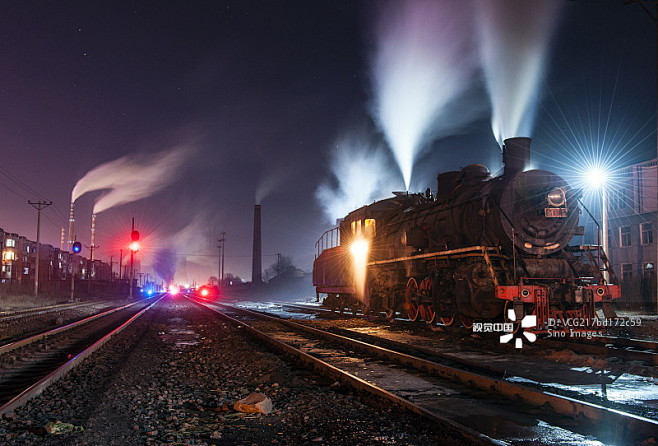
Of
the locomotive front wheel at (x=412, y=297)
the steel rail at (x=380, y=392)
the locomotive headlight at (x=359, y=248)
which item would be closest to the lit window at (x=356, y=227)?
the locomotive headlight at (x=359, y=248)

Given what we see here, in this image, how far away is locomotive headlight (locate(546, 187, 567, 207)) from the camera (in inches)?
439

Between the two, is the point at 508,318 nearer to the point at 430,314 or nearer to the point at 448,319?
the point at 448,319

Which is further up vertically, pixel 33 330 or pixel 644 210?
pixel 644 210

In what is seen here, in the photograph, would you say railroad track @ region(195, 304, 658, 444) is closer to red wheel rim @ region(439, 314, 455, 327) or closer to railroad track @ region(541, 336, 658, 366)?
railroad track @ region(541, 336, 658, 366)

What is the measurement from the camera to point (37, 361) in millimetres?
9156

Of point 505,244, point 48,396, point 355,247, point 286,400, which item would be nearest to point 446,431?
point 286,400

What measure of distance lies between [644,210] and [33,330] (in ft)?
127

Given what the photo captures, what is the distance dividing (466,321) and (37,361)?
9239 mm

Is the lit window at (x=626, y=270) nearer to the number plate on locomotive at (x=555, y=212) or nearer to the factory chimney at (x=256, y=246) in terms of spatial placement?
the number plate on locomotive at (x=555, y=212)

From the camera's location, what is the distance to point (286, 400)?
570 cm

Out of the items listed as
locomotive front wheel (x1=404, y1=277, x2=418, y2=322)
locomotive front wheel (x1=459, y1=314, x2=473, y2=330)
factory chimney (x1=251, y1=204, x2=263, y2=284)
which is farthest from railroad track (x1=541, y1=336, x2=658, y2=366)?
factory chimney (x1=251, y1=204, x2=263, y2=284)

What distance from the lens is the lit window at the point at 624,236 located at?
37.4 meters

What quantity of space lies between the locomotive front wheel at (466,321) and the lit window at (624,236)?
31603 mm

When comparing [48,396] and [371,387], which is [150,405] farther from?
[371,387]
